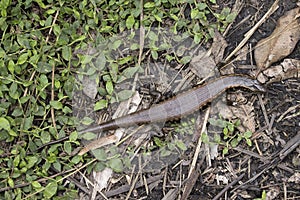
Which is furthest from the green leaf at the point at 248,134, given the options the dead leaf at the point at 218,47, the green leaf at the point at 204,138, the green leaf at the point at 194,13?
the green leaf at the point at 194,13

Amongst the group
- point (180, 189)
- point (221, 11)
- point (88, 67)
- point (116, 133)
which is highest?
point (221, 11)

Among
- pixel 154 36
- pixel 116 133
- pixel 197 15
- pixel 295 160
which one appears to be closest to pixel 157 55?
pixel 154 36

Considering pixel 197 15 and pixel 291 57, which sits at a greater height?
pixel 197 15

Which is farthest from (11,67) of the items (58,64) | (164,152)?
(164,152)

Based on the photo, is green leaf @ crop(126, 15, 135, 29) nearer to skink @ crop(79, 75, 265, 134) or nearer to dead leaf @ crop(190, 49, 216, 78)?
dead leaf @ crop(190, 49, 216, 78)

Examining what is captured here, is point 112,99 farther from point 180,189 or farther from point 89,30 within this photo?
point 180,189

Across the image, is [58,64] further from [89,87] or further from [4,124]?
[4,124]
